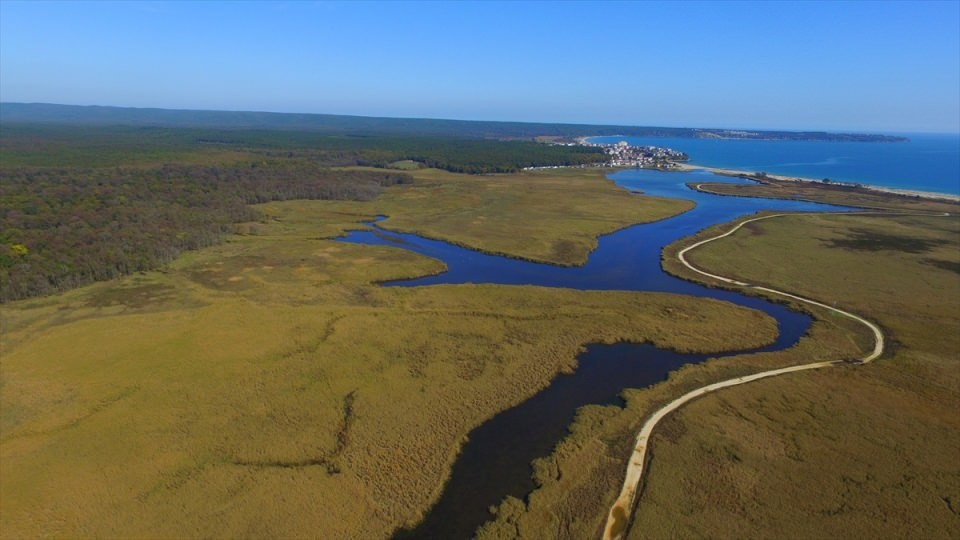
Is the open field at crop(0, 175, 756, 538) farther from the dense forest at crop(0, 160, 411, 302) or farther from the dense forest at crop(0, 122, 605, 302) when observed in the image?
the dense forest at crop(0, 122, 605, 302)

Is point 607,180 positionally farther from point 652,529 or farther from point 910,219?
point 652,529

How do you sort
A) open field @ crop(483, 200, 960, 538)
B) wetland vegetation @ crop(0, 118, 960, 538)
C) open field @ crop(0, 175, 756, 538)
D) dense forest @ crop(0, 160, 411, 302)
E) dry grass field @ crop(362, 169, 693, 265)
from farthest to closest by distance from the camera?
dry grass field @ crop(362, 169, 693, 265) < dense forest @ crop(0, 160, 411, 302) < open field @ crop(0, 175, 756, 538) < wetland vegetation @ crop(0, 118, 960, 538) < open field @ crop(483, 200, 960, 538)

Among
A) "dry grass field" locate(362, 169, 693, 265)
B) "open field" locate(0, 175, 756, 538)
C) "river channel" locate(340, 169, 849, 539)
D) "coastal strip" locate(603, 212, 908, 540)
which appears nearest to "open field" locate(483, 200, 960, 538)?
"coastal strip" locate(603, 212, 908, 540)

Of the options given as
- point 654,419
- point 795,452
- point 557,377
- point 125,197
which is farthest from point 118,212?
point 795,452

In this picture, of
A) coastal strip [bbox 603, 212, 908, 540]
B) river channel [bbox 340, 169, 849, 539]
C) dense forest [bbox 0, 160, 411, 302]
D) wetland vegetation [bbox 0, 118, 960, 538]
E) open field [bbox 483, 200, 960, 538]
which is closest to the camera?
open field [bbox 483, 200, 960, 538]

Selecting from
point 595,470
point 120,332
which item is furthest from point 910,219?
point 120,332
